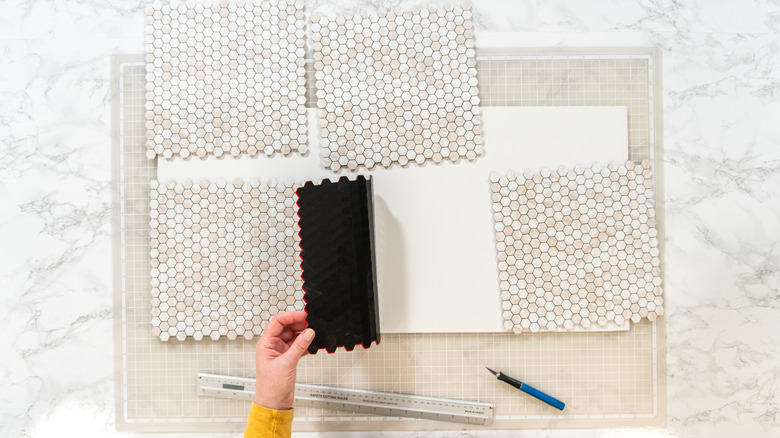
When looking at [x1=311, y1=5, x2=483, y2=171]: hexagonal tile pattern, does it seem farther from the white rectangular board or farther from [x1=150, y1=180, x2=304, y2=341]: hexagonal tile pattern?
[x1=150, y1=180, x2=304, y2=341]: hexagonal tile pattern

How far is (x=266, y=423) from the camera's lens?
869 millimetres

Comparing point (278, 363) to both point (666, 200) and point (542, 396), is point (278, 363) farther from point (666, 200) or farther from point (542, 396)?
point (666, 200)

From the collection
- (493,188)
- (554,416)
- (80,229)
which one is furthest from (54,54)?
(554,416)

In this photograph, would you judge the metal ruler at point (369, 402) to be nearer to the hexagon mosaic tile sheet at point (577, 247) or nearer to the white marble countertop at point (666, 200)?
the white marble countertop at point (666, 200)

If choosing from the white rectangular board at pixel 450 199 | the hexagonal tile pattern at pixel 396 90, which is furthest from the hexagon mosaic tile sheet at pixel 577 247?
the hexagonal tile pattern at pixel 396 90

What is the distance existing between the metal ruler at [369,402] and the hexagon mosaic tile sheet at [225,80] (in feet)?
1.71

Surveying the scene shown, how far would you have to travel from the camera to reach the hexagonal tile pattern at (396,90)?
3.35 ft

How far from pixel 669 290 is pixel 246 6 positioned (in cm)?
116

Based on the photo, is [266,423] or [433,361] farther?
[433,361]

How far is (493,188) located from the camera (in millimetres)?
1018

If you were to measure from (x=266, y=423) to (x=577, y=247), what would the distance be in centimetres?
74

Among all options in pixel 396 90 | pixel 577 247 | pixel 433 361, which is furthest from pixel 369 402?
pixel 396 90

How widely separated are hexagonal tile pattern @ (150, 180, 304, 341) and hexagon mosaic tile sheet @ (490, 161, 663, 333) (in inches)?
18.8

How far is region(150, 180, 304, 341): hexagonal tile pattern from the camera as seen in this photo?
3.33 feet
